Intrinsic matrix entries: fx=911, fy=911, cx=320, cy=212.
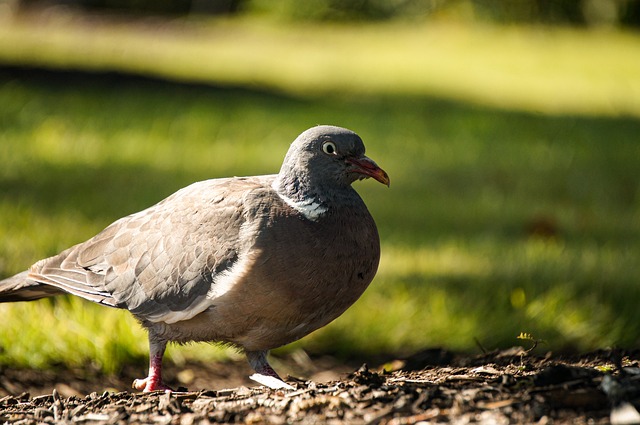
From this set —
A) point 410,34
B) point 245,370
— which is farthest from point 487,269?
point 410,34

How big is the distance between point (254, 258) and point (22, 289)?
1.35 meters

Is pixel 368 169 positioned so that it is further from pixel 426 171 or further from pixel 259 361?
pixel 426 171

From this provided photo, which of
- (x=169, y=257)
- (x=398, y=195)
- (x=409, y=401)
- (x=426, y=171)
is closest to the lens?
(x=409, y=401)

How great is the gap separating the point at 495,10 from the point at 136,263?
16.8 m

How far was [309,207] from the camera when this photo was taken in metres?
3.70

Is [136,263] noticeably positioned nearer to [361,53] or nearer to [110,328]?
[110,328]

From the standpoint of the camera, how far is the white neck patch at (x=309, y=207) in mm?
3668

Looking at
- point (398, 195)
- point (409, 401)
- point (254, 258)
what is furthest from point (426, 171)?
point (409, 401)

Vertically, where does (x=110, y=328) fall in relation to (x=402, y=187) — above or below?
below

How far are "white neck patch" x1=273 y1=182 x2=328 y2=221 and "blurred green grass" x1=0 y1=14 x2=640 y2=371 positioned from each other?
1.43 meters

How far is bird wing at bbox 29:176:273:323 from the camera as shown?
144 inches

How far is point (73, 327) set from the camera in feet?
15.5

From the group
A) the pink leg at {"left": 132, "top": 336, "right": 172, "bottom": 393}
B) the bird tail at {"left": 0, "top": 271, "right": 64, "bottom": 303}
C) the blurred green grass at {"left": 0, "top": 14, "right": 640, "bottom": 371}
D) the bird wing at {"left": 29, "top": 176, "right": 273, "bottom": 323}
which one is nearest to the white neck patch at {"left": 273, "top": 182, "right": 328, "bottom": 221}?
the bird wing at {"left": 29, "top": 176, "right": 273, "bottom": 323}

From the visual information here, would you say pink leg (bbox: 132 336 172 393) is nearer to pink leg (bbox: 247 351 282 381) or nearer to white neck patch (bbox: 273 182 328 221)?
pink leg (bbox: 247 351 282 381)
